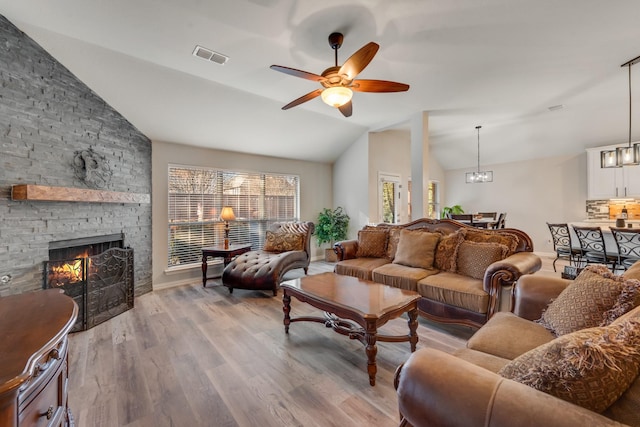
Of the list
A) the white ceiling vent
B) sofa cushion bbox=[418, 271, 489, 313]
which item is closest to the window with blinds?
the white ceiling vent

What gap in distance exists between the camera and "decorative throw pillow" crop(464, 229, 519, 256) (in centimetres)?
297

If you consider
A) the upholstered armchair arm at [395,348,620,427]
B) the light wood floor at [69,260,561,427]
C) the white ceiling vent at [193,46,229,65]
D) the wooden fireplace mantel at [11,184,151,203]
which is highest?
the white ceiling vent at [193,46,229,65]

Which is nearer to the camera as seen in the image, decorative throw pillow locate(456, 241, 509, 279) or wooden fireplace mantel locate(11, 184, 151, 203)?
wooden fireplace mantel locate(11, 184, 151, 203)

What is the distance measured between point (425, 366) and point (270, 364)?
1590 mm

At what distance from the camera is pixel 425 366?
104 centimetres

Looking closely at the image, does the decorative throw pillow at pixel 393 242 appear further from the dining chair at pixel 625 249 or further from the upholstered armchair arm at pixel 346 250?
the dining chair at pixel 625 249

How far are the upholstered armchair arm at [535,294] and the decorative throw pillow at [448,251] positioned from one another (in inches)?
39.7

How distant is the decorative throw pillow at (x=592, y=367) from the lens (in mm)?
796

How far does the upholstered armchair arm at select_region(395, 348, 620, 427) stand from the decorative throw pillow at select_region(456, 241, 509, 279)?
2.10 metres

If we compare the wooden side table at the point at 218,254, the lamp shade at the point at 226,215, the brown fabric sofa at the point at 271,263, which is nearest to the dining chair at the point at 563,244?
the brown fabric sofa at the point at 271,263

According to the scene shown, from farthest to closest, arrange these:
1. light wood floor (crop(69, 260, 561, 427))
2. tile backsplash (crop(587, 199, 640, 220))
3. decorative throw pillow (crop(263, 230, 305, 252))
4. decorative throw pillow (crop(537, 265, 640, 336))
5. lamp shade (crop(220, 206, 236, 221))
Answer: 1. tile backsplash (crop(587, 199, 640, 220))
2. decorative throw pillow (crop(263, 230, 305, 252))
3. lamp shade (crop(220, 206, 236, 221))
4. light wood floor (crop(69, 260, 561, 427))
5. decorative throw pillow (crop(537, 265, 640, 336))

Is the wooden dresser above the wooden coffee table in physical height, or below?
above

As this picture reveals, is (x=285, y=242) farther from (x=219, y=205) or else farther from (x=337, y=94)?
(x=337, y=94)

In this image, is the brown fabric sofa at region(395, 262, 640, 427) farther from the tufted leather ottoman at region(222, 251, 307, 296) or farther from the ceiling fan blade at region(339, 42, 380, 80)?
the tufted leather ottoman at region(222, 251, 307, 296)
